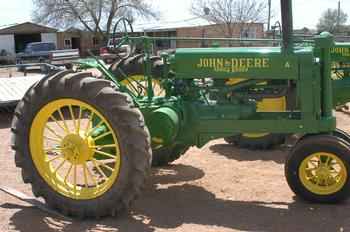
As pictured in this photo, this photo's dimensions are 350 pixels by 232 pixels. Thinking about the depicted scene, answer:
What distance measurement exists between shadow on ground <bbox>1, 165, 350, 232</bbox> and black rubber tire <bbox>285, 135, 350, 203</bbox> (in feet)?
0.27

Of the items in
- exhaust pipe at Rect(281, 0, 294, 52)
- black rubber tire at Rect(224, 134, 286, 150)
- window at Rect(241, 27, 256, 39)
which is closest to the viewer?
exhaust pipe at Rect(281, 0, 294, 52)

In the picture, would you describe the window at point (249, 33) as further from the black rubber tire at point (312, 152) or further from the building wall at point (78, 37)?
the black rubber tire at point (312, 152)

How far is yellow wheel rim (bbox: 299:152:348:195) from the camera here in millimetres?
4812

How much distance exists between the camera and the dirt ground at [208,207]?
4523 mm

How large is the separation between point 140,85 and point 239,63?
57.7 inches

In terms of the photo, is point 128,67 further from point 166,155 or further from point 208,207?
point 208,207

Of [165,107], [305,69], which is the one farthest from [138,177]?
[305,69]

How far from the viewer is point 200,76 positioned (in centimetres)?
515

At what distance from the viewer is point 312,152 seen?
4820 mm

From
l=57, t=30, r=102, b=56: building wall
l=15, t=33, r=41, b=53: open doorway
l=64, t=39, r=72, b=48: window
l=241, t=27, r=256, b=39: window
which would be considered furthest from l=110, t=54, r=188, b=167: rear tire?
l=15, t=33, r=41, b=53: open doorway

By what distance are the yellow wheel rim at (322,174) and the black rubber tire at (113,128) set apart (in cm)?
141

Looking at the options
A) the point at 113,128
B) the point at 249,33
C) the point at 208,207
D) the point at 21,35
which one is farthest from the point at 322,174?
the point at 21,35

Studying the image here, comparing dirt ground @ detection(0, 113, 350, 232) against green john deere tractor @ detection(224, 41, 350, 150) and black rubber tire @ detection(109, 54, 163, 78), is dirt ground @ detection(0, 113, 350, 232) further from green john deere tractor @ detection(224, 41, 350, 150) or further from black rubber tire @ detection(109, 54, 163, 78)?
black rubber tire @ detection(109, 54, 163, 78)

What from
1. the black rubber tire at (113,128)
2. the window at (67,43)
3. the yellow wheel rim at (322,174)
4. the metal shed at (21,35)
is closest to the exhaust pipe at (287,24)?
the yellow wheel rim at (322,174)
